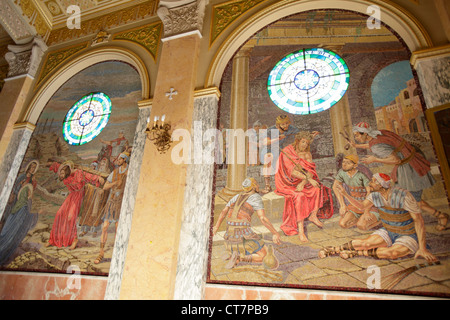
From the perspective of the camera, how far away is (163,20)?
5.80 m

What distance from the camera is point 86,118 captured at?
6.53 meters

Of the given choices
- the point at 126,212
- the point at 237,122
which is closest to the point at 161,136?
the point at 237,122

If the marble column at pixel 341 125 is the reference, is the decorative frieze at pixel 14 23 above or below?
above

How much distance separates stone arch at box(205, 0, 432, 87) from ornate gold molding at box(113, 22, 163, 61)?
1.59 meters

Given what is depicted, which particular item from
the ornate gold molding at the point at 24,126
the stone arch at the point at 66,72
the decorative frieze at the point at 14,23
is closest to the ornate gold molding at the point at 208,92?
the stone arch at the point at 66,72

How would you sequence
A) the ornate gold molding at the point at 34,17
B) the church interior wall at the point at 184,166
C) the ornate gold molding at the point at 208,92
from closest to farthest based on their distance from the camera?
the church interior wall at the point at 184,166 → the ornate gold molding at the point at 208,92 → the ornate gold molding at the point at 34,17

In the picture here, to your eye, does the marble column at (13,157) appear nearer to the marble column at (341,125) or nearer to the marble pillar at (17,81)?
the marble pillar at (17,81)

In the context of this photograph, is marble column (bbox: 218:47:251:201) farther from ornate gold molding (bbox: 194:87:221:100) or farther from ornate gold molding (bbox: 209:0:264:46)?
ornate gold molding (bbox: 209:0:264:46)

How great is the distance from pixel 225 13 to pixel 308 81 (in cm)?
234

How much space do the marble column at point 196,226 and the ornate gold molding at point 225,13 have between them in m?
1.70

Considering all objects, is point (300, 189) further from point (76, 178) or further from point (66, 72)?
point (66, 72)

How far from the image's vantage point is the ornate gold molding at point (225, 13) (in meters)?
5.54

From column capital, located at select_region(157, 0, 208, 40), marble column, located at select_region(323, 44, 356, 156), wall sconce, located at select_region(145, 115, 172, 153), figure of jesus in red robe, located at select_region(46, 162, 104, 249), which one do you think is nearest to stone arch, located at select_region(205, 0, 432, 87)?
column capital, located at select_region(157, 0, 208, 40)
